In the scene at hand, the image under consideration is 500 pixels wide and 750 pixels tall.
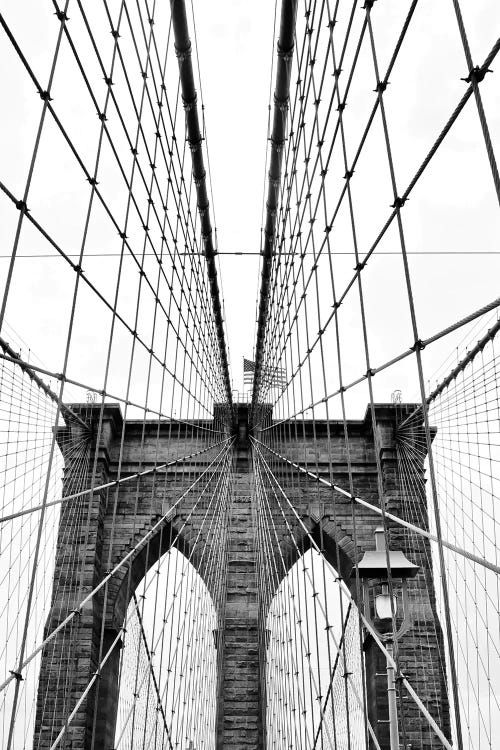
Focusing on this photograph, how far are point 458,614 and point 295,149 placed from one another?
319 inches

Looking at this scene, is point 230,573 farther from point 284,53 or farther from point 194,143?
point 284,53

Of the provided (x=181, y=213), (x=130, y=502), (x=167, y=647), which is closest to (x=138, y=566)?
(x=130, y=502)

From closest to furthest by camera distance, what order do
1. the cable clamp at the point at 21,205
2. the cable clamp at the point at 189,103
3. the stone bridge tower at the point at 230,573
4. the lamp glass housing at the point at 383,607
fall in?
the cable clamp at the point at 21,205, the lamp glass housing at the point at 383,607, the cable clamp at the point at 189,103, the stone bridge tower at the point at 230,573

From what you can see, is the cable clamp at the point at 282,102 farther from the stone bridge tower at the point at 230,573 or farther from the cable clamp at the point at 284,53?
the stone bridge tower at the point at 230,573

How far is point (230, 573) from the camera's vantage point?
47.9 feet

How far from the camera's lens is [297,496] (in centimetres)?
1446

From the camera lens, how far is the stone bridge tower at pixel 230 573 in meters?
12.7

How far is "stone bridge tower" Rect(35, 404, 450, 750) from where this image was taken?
1267 centimetres

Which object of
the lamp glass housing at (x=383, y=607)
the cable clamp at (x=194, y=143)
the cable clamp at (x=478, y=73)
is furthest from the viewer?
the cable clamp at (x=194, y=143)

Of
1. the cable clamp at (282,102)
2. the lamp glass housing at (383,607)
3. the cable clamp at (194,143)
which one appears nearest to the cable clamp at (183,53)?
the cable clamp at (282,102)

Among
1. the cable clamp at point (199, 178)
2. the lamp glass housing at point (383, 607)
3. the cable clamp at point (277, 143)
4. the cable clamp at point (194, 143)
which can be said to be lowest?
the lamp glass housing at point (383, 607)

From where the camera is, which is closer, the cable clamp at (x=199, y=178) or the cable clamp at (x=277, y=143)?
the cable clamp at (x=277, y=143)

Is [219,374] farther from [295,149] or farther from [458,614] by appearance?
[295,149]

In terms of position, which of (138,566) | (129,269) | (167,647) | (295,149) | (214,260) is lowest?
(167,647)
